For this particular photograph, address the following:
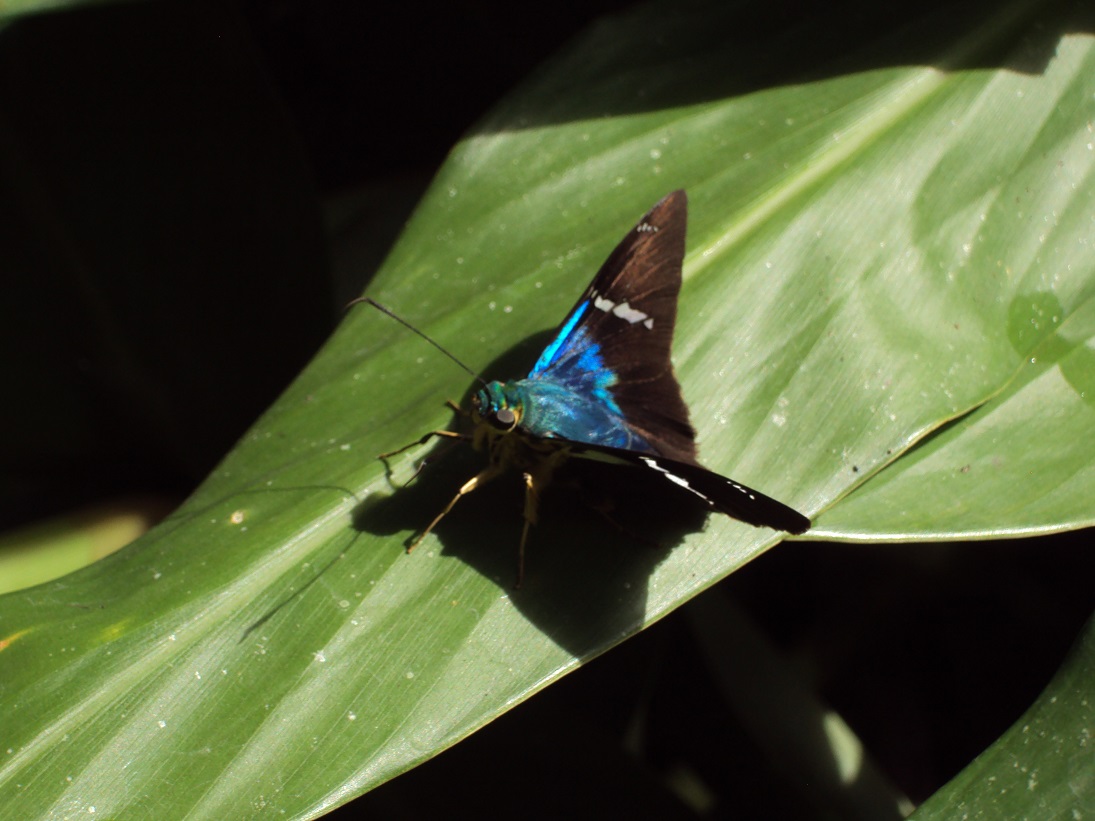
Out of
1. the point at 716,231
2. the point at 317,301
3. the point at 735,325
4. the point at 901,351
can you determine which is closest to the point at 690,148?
the point at 716,231

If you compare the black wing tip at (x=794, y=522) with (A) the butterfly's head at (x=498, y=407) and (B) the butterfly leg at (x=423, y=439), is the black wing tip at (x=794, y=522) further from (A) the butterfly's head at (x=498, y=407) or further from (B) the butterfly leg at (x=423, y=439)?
(B) the butterfly leg at (x=423, y=439)

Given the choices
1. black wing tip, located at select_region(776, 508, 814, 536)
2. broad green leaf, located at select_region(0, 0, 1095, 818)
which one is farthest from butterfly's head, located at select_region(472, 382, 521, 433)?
black wing tip, located at select_region(776, 508, 814, 536)

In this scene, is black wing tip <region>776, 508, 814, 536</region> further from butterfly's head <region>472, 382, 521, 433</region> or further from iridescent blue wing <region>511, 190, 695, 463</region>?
butterfly's head <region>472, 382, 521, 433</region>

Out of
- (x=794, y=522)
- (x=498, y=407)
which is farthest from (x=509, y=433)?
(x=794, y=522)

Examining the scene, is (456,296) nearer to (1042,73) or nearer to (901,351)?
(901,351)

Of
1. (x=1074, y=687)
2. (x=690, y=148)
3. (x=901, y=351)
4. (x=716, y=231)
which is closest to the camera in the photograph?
(x=1074, y=687)

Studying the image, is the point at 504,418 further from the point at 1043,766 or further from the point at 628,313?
the point at 1043,766

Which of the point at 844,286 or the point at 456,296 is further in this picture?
the point at 456,296

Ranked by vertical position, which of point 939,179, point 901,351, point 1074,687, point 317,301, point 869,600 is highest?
point 317,301
